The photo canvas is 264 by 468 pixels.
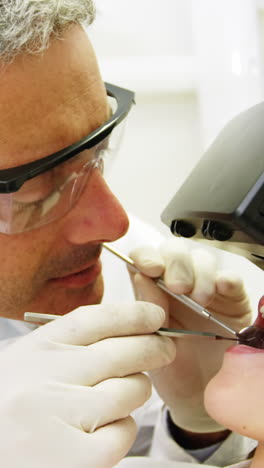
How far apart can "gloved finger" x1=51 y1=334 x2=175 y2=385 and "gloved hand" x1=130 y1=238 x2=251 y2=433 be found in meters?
0.23

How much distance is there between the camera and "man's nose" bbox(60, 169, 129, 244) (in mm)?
952

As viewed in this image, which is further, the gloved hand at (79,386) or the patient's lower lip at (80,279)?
the patient's lower lip at (80,279)

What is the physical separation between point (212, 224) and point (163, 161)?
1.43 metres

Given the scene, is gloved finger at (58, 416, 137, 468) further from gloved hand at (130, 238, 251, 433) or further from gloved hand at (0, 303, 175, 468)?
gloved hand at (130, 238, 251, 433)

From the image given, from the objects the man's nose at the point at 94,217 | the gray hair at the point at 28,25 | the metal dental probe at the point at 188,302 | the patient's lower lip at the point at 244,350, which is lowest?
the metal dental probe at the point at 188,302

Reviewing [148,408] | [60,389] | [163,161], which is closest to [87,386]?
[60,389]

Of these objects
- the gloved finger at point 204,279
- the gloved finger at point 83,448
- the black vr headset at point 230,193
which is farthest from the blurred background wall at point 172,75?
the gloved finger at point 83,448

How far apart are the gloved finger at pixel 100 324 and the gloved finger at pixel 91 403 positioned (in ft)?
0.25

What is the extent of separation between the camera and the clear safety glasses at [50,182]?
0.82 meters

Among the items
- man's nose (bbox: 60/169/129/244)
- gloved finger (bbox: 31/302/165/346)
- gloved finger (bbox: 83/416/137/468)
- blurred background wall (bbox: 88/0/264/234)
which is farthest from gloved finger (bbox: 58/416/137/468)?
blurred background wall (bbox: 88/0/264/234)

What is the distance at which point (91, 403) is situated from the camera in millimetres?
738

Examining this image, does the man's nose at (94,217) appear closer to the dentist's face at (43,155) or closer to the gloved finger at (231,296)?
the dentist's face at (43,155)

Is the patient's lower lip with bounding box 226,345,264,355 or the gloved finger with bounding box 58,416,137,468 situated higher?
the patient's lower lip with bounding box 226,345,264,355

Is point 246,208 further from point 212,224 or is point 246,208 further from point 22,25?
point 22,25
